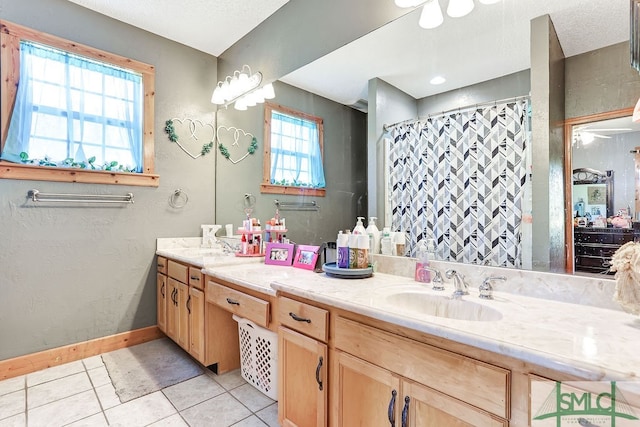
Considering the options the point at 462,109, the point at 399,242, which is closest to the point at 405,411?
the point at 399,242

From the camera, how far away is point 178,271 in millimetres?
2477

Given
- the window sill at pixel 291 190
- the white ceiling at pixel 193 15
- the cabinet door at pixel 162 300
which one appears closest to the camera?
the window sill at pixel 291 190

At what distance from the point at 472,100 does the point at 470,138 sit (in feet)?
0.61

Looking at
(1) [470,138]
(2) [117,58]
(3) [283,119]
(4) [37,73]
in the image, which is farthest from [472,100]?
(4) [37,73]

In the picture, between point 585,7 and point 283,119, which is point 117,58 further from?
point 585,7

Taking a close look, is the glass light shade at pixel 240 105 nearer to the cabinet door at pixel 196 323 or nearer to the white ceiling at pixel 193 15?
the white ceiling at pixel 193 15

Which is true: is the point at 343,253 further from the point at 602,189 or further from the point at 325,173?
the point at 602,189

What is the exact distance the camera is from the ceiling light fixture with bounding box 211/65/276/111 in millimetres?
2703

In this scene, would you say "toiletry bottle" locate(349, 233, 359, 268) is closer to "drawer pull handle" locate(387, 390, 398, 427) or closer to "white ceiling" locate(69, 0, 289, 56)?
"drawer pull handle" locate(387, 390, 398, 427)

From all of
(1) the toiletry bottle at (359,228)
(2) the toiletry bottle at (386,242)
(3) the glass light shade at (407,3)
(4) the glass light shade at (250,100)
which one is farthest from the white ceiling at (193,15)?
(2) the toiletry bottle at (386,242)

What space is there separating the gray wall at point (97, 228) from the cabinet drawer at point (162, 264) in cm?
8

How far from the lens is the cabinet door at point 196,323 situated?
218 cm

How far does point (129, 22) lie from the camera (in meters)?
2.70

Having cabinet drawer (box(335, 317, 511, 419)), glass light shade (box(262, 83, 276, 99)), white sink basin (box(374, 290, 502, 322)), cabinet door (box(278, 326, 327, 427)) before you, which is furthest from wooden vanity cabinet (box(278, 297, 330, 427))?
glass light shade (box(262, 83, 276, 99))
